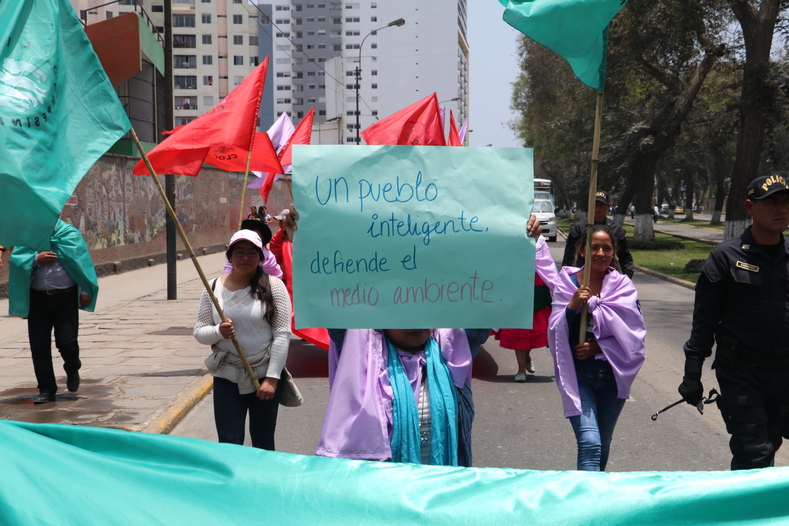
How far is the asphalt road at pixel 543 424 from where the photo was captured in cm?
562

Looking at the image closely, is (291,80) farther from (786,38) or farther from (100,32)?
(786,38)

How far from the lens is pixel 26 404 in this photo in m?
Answer: 7.07

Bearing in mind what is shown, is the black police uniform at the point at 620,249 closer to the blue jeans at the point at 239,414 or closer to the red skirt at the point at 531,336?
the red skirt at the point at 531,336

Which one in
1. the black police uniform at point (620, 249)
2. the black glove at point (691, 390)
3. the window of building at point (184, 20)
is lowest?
the black glove at point (691, 390)

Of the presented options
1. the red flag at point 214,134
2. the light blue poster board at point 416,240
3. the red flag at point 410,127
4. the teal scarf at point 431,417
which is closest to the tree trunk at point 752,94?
the red flag at point 410,127

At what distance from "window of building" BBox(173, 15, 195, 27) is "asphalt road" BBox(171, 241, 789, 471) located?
10572cm

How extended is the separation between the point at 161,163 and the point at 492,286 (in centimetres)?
533

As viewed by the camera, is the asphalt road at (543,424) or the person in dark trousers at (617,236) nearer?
the asphalt road at (543,424)

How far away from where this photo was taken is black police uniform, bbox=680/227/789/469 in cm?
385

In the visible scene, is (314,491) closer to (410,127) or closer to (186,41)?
(410,127)

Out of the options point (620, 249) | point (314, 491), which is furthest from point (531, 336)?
point (314, 491)

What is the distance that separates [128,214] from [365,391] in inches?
775

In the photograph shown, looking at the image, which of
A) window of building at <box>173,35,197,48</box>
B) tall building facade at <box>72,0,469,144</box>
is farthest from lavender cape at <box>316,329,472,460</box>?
window of building at <box>173,35,197,48</box>

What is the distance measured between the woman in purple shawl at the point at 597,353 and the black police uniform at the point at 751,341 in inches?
14.4
